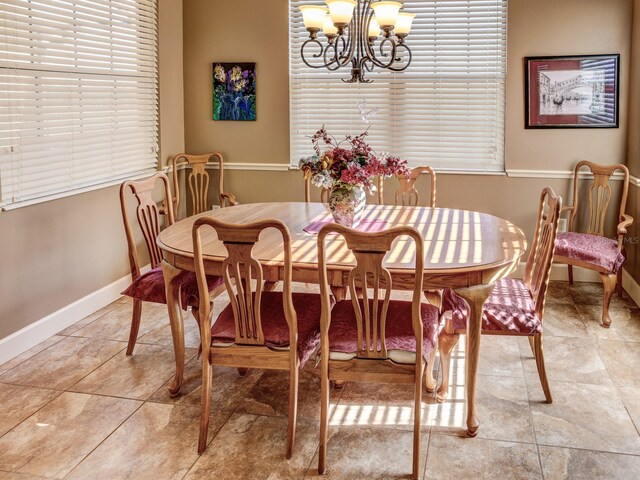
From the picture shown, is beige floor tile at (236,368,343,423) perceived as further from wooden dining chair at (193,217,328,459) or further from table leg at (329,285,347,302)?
table leg at (329,285,347,302)

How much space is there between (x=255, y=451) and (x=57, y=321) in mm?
1979

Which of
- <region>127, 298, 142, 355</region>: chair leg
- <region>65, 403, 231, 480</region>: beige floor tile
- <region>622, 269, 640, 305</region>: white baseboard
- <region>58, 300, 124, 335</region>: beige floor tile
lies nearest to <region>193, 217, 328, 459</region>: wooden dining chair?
<region>65, 403, 231, 480</region>: beige floor tile

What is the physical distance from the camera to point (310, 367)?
11.8 feet

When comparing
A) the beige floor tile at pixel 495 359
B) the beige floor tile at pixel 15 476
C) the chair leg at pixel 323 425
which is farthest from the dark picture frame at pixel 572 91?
the beige floor tile at pixel 15 476

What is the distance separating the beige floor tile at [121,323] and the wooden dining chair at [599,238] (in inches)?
108

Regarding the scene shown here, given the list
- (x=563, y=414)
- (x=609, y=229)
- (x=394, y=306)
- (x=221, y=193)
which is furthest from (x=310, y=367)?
(x=609, y=229)

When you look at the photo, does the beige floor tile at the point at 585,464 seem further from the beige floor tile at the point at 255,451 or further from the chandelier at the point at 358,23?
the chandelier at the point at 358,23

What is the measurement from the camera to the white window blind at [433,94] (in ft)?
17.3

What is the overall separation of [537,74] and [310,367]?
9.98 feet

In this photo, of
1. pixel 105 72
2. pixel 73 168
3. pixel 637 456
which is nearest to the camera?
pixel 637 456

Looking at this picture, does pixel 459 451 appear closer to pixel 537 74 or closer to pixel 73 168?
pixel 73 168

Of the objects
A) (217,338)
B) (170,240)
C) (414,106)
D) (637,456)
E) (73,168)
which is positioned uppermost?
(414,106)

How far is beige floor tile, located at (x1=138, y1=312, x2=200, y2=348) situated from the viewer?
13.1 ft

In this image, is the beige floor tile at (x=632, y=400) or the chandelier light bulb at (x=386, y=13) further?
the chandelier light bulb at (x=386, y=13)
